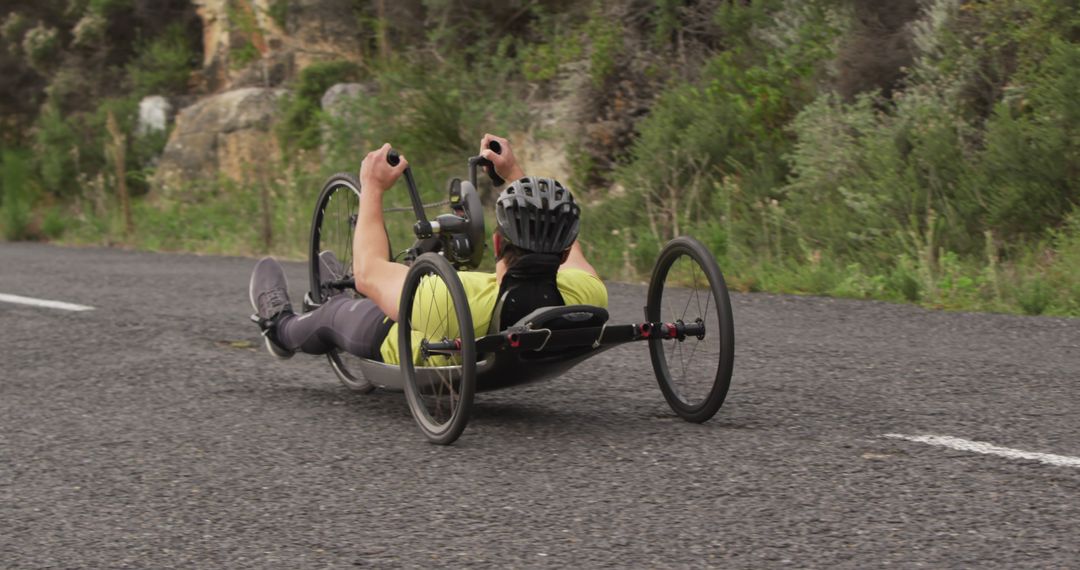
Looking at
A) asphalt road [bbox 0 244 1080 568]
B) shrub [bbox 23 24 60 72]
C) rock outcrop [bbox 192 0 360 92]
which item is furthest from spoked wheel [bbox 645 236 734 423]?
shrub [bbox 23 24 60 72]

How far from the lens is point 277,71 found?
74.3ft

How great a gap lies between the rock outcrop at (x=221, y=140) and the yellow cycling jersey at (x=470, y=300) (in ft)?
52.0

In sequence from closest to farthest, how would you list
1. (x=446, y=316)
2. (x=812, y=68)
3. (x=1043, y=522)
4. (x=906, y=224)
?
(x=1043, y=522) < (x=446, y=316) < (x=906, y=224) < (x=812, y=68)

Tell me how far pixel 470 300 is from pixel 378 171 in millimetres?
788

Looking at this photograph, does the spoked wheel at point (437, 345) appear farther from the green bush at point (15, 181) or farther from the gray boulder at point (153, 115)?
the gray boulder at point (153, 115)

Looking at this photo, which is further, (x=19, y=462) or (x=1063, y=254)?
(x=1063, y=254)

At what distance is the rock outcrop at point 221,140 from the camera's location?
21375 millimetres

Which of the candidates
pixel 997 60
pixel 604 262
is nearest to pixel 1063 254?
pixel 997 60

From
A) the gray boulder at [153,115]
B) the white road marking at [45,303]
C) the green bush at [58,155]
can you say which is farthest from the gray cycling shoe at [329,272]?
the gray boulder at [153,115]

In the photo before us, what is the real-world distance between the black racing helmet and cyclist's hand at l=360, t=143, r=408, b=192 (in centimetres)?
76

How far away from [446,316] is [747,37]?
400 inches

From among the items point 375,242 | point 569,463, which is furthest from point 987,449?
point 375,242

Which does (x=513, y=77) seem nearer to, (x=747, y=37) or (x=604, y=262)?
(x=747, y=37)

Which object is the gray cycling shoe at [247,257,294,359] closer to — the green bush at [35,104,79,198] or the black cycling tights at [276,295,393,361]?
the black cycling tights at [276,295,393,361]
